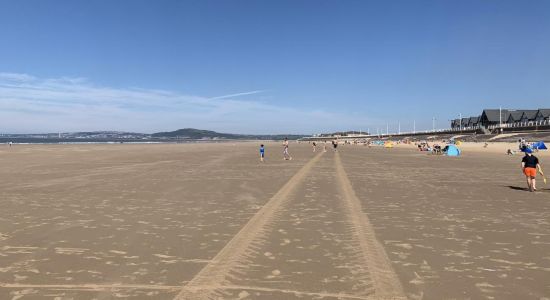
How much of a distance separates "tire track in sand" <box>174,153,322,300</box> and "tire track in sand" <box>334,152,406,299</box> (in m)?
1.85

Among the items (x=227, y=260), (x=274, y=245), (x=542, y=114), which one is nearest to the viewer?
(x=227, y=260)

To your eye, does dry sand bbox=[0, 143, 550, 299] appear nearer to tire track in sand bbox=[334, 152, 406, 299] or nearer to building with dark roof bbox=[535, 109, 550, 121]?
tire track in sand bbox=[334, 152, 406, 299]

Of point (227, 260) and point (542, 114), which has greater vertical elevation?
point (542, 114)

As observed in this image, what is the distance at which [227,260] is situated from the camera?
6402 millimetres

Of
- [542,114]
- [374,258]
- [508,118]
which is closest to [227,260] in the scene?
[374,258]

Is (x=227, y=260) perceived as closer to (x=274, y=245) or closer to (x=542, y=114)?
(x=274, y=245)

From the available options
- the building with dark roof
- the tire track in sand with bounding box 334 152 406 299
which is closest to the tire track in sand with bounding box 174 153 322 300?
the tire track in sand with bounding box 334 152 406 299

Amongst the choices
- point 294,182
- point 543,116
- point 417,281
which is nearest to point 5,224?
point 417,281

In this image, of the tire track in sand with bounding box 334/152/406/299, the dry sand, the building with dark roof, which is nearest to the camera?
the tire track in sand with bounding box 334/152/406/299

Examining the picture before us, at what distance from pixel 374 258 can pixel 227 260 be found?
2.24 m

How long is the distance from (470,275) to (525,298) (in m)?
0.86

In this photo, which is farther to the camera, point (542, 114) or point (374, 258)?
point (542, 114)

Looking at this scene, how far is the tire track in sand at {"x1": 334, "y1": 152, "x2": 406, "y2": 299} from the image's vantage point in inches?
201

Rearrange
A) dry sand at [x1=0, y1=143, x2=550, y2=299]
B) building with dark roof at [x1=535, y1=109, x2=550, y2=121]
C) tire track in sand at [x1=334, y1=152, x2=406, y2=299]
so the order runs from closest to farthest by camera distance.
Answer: tire track in sand at [x1=334, y1=152, x2=406, y2=299], dry sand at [x1=0, y1=143, x2=550, y2=299], building with dark roof at [x1=535, y1=109, x2=550, y2=121]
